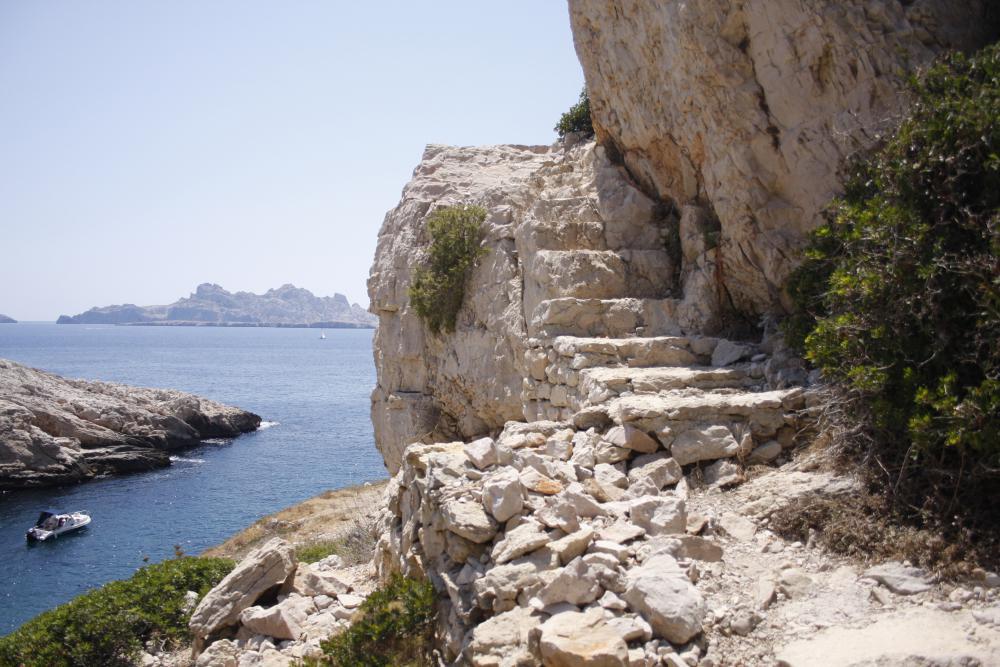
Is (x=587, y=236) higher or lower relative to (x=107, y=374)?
higher

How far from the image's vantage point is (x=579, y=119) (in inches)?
974

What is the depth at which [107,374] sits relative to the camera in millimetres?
97688

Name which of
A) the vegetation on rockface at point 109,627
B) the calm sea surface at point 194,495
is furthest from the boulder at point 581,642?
the calm sea surface at point 194,495

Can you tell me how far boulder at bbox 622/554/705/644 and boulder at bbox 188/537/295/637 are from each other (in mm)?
6083

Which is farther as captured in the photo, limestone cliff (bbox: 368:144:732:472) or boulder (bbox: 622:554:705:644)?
limestone cliff (bbox: 368:144:732:472)

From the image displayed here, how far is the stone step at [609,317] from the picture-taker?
15664 mm

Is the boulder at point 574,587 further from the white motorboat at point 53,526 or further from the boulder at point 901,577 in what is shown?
the white motorboat at point 53,526

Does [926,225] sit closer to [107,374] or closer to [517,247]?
[517,247]

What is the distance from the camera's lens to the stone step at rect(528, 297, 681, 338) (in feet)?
51.4

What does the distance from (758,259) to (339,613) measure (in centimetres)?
997

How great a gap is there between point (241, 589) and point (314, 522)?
17.9 meters

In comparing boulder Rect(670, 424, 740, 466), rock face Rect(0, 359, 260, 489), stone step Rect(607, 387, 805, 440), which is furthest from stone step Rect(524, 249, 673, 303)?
rock face Rect(0, 359, 260, 489)

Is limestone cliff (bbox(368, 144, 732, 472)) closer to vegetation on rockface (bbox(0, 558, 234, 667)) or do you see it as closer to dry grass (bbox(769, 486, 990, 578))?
dry grass (bbox(769, 486, 990, 578))

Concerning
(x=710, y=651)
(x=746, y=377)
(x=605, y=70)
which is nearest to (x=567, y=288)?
(x=746, y=377)
